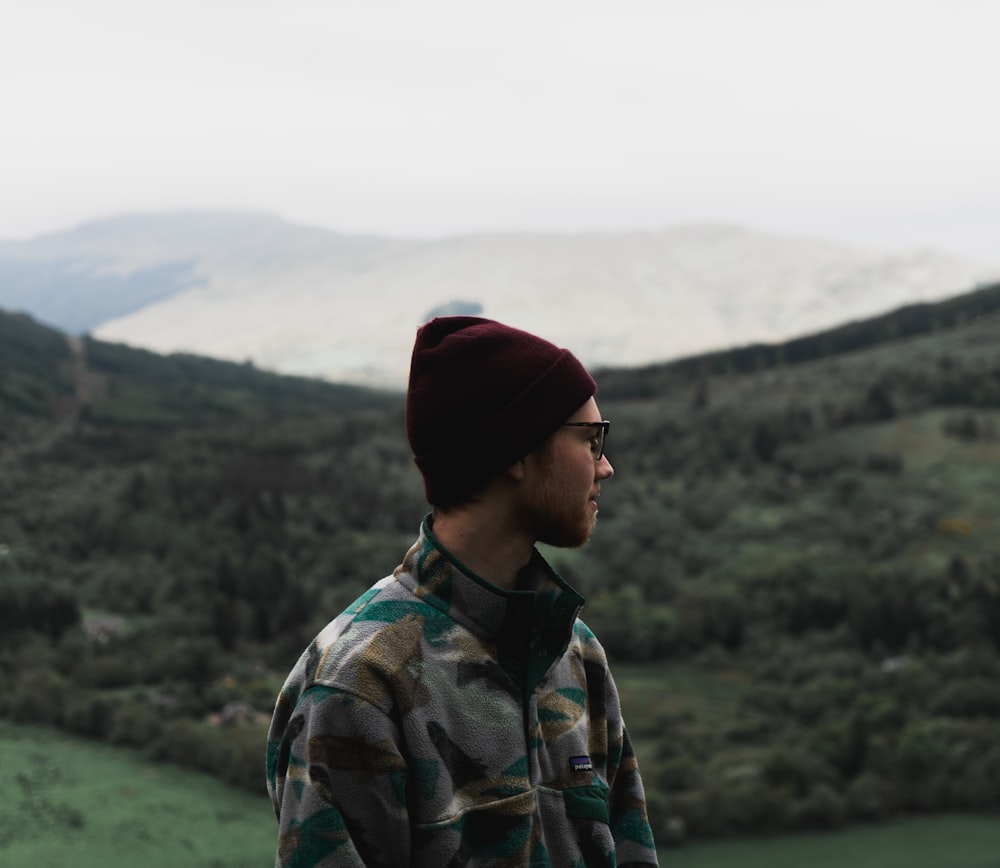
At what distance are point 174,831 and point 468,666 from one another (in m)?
17.9

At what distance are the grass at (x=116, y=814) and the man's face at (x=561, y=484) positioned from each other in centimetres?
1447

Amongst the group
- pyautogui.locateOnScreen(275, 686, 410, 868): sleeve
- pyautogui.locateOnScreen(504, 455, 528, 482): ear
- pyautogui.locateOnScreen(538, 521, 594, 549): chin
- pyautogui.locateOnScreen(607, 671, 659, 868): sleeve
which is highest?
pyautogui.locateOnScreen(504, 455, 528, 482): ear

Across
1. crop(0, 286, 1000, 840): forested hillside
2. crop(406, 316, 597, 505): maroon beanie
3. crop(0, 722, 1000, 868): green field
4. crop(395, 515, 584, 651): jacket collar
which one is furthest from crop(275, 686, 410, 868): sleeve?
crop(0, 286, 1000, 840): forested hillside

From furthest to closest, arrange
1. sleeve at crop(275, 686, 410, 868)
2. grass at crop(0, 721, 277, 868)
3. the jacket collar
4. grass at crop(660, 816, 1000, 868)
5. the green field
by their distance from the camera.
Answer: grass at crop(660, 816, 1000, 868), the green field, grass at crop(0, 721, 277, 868), the jacket collar, sleeve at crop(275, 686, 410, 868)

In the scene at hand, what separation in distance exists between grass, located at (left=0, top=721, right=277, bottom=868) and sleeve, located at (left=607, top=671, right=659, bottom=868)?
46.3ft

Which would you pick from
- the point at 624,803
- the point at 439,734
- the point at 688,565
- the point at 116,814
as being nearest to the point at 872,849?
the point at 116,814

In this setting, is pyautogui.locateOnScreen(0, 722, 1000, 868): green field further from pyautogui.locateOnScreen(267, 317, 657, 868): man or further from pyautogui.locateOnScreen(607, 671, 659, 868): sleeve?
pyautogui.locateOnScreen(267, 317, 657, 868): man

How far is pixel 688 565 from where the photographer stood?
143 feet

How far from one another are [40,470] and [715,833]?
43828 mm

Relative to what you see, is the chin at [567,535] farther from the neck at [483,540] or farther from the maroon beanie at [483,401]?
the maroon beanie at [483,401]

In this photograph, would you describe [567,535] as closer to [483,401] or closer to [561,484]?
[561,484]

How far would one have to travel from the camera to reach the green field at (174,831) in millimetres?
16203

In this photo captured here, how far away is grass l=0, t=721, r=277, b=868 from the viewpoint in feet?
51.7

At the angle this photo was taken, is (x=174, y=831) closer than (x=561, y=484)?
No
